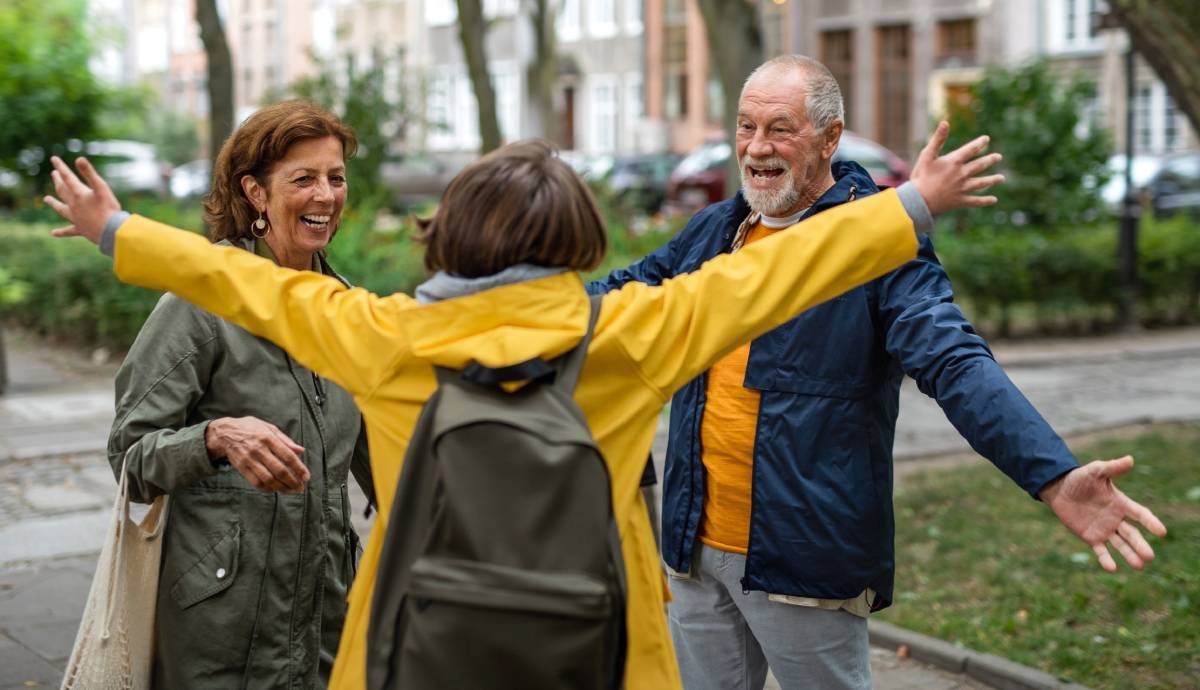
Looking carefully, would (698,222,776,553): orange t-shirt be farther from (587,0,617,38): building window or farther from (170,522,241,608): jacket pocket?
(587,0,617,38): building window

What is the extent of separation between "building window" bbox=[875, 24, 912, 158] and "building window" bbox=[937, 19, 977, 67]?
43.3 inches

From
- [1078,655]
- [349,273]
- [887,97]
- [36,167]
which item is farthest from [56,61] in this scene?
[887,97]

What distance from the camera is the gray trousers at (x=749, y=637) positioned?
345 cm

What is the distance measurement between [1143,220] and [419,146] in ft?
47.5

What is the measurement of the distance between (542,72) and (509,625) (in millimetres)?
25972

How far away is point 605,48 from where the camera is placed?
51250mm

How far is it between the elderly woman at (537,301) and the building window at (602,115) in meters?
48.8

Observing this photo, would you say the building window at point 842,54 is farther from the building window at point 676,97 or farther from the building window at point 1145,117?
the building window at point 1145,117

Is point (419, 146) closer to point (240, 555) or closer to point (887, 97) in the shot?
point (887, 97)

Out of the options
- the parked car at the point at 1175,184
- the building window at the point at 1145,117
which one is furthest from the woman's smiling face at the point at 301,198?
the building window at the point at 1145,117

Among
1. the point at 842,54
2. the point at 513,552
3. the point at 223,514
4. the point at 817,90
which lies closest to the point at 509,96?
the point at 842,54

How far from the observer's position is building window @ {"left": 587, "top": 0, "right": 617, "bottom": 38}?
5106cm

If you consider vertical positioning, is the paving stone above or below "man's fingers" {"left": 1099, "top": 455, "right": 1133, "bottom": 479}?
below

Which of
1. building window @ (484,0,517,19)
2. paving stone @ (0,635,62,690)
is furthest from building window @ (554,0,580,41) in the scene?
paving stone @ (0,635,62,690)
